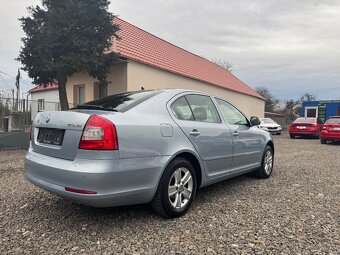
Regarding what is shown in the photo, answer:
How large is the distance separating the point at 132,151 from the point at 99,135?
379 mm

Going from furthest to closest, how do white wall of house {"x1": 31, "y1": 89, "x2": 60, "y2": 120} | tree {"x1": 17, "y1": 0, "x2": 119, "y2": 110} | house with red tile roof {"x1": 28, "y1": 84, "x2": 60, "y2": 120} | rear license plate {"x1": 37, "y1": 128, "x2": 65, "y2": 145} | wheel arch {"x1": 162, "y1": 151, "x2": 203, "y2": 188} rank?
house with red tile roof {"x1": 28, "y1": 84, "x2": 60, "y2": 120}
white wall of house {"x1": 31, "y1": 89, "x2": 60, "y2": 120}
tree {"x1": 17, "y1": 0, "x2": 119, "y2": 110}
wheel arch {"x1": 162, "y1": 151, "x2": 203, "y2": 188}
rear license plate {"x1": 37, "y1": 128, "x2": 65, "y2": 145}

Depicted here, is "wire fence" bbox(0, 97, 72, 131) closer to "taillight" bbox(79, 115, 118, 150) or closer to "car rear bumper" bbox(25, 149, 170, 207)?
"car rear bumper" bbox(25, 149, 170, 207)

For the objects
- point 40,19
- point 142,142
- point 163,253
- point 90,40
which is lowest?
point 163,253

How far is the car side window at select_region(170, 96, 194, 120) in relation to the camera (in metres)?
3.89

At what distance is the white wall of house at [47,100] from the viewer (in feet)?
35.6

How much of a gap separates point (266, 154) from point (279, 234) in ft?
9.48

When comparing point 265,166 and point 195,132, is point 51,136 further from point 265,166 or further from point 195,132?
point 265,166

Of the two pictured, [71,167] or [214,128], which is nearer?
[71,167]

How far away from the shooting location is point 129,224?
3.49 m

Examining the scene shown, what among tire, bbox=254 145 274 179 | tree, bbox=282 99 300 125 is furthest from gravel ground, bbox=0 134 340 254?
tree, bbox=282 99 300 125

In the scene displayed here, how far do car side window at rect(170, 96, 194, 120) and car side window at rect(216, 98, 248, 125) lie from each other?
95 cm

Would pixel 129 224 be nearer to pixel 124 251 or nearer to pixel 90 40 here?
pixel 124 251

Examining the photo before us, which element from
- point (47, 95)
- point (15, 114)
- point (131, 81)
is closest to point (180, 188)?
point (15, 114)

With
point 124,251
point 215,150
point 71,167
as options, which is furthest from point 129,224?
point 215,150
